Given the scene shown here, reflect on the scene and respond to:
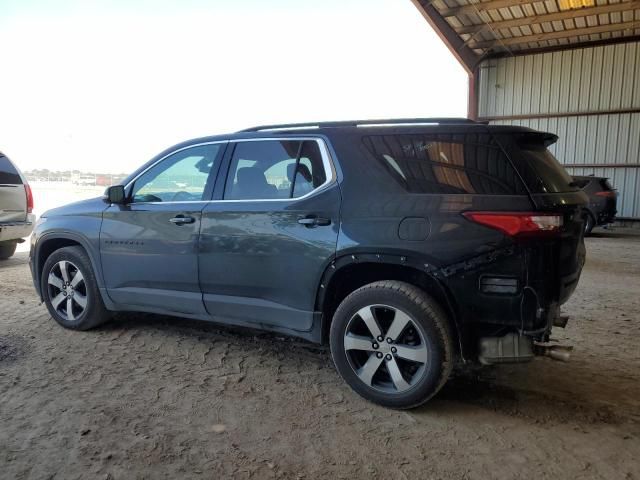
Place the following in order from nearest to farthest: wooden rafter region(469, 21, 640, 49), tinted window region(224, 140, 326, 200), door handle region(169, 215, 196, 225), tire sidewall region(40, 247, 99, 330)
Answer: tinted window region(224, 140, 326, 200) < door handle region(169, 215, 196, 225) < tire sidewall region(40, 247, 99, 330) < wooden rafter region(469, 21, 640, 49)

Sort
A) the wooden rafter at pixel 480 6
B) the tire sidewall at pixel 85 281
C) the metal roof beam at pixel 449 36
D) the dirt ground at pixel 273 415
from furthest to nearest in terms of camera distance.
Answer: the metal roof beam at pixel 449 36 → the wooden rafter at pixel 480 6 → the tire sidewall at pixel 85 281 → the dirt ground at pixel 273 415

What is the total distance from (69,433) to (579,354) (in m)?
3.80

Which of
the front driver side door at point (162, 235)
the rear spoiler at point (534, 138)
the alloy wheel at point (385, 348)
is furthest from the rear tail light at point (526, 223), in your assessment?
the front driver side door at point (162, 235)

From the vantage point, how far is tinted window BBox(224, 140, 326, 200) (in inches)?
136

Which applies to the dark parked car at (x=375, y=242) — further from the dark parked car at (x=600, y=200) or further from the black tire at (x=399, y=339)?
the dark parked car at (x=600, y=200)

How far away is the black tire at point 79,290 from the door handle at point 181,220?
112cm

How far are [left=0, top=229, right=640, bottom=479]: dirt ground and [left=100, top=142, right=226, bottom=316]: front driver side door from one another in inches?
18.7

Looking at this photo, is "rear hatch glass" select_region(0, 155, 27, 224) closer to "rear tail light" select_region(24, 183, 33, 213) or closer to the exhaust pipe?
"rear tail light" select_region(24, 183, 33, 213)

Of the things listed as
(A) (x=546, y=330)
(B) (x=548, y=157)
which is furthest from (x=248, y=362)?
(B) (x=548, y=157)

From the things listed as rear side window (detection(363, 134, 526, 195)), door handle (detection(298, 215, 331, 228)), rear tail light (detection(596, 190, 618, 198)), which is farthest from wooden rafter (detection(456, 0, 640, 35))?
door handle (detection(298, 215, 331, 228))

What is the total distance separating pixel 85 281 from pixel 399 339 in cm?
297

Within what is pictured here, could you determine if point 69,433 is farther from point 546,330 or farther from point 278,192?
point 546,330

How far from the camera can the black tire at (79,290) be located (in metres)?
4.45

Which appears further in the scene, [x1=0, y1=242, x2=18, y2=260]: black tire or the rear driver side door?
[x1=0, y1=242, x2=18, y2=260]: black tire
